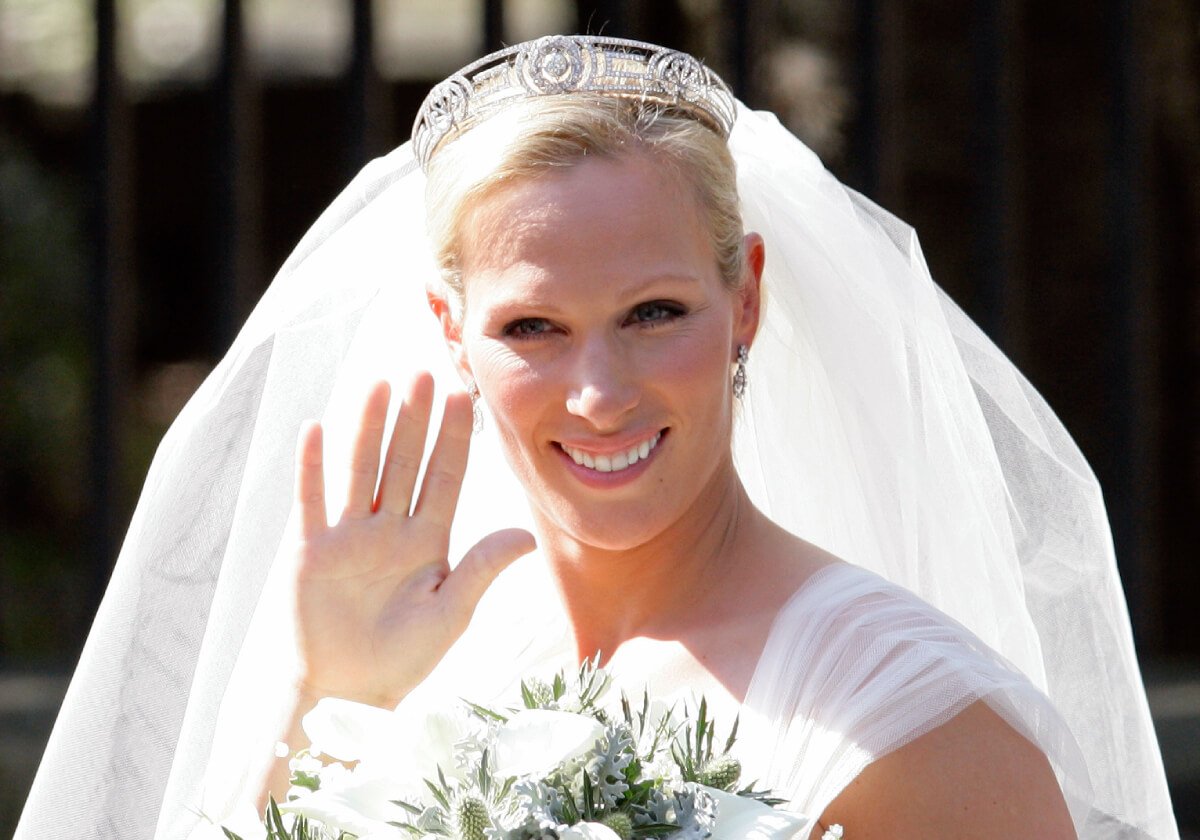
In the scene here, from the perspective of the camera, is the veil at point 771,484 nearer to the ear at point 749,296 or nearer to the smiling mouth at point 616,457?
the ear at point 749,296

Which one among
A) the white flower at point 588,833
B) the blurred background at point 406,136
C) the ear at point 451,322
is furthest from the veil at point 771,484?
the blurred background at point 406,136

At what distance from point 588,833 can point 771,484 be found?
1.25m

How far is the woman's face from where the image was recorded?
200 cm

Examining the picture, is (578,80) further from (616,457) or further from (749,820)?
(749,820)

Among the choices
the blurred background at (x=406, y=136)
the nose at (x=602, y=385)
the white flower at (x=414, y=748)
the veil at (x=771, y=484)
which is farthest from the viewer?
the blurred background at (x=406, y=136)

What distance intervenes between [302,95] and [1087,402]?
283 centimetres

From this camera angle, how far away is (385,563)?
83.3 inches

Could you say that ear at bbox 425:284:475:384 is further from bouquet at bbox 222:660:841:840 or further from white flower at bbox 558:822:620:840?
white flower at bbox 558:822:620:840

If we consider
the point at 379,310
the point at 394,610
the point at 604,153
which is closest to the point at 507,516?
the point at 379,310

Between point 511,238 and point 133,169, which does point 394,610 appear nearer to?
point 511,238

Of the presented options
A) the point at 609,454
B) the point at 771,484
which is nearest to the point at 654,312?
the point at 609,454

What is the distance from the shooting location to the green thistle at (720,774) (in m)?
1.52

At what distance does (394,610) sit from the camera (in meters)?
2.09

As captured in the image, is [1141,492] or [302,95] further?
[302,95]
